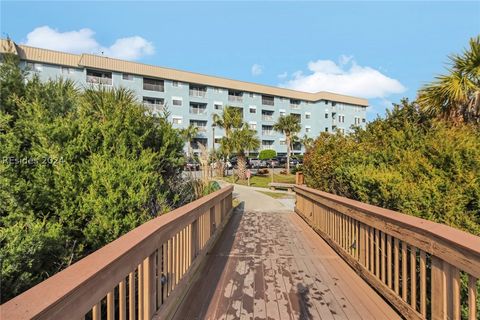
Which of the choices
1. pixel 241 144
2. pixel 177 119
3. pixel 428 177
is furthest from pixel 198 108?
pixel 428 177

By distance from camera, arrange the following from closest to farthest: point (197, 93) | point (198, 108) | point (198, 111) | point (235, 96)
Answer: point (197, 93)
point (198, 111)
point (198, 108)
point (235, 96)

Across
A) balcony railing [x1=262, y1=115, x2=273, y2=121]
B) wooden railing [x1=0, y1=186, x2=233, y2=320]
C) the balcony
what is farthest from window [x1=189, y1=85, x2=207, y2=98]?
wooden railing [x1=0, y1=186, x2=233, y2=320]

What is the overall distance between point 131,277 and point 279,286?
2.16m

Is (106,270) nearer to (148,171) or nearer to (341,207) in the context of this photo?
(341,207)

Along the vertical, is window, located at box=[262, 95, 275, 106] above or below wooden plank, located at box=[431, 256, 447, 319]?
above

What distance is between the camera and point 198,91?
43.1m

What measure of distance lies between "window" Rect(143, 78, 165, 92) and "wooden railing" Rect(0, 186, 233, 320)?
3783cm

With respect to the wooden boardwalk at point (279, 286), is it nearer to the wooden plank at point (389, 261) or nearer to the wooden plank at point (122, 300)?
the wooden plank at point (389, 261)

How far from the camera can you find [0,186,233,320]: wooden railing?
45.2 inches

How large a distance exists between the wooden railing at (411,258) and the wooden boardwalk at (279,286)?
0.23 meters

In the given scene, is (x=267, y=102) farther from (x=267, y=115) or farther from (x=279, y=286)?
(x=279, y=286)

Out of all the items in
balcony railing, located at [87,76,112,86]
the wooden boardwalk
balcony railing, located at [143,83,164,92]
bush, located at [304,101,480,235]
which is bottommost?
the wooden boardwalk

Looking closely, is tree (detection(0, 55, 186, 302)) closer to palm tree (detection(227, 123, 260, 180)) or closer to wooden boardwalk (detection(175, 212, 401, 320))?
wooden boardwalk (detection(175, 212, 401, 320))

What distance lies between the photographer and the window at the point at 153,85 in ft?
127
